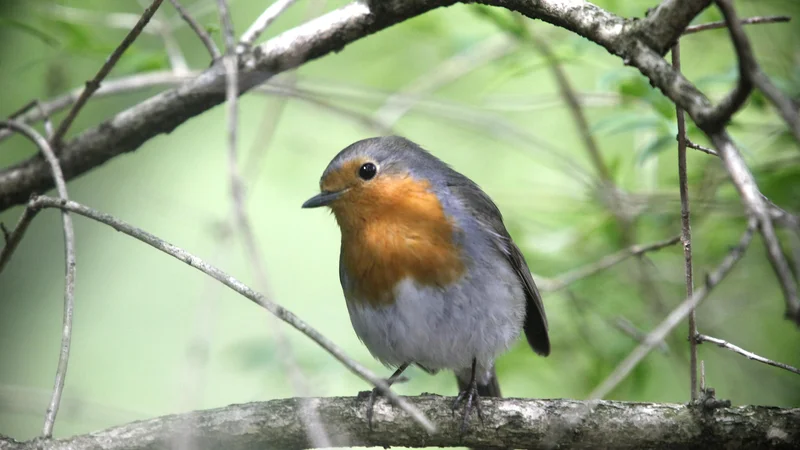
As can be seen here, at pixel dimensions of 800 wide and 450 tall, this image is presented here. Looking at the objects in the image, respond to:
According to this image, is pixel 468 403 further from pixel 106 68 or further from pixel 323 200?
pixel 106 68

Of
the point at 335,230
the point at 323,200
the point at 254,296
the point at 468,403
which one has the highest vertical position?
the point at 335,230

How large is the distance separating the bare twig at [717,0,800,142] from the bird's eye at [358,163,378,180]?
7.96ft

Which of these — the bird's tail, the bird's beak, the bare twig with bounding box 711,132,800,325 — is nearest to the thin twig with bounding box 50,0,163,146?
the bird's beak

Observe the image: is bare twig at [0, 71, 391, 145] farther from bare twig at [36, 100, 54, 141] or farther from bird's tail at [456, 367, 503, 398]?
bird's tail at [456, 367, 503, 398]

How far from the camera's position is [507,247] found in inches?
157

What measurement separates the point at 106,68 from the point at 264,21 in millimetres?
638

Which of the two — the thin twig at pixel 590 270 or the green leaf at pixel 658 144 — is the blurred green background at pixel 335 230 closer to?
the green leaf at pixel 658 144

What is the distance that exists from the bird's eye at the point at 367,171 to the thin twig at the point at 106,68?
121 cm

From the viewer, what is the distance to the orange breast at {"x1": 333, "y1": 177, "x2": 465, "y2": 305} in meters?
3.58

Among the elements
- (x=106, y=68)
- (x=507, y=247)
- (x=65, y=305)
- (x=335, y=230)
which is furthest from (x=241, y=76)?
(x=335, y=230)

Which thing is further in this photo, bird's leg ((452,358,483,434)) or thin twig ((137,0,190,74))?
thin twig ((137,0,190,74))

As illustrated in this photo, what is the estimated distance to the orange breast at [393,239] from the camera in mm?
3584

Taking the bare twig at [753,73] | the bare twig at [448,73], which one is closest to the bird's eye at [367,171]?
the bare twig at [448,73]

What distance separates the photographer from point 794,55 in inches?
175
